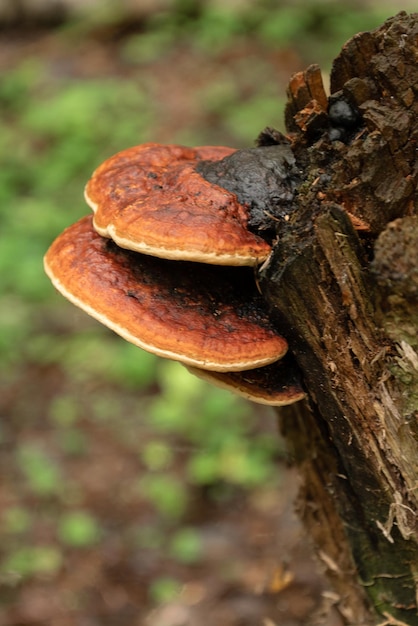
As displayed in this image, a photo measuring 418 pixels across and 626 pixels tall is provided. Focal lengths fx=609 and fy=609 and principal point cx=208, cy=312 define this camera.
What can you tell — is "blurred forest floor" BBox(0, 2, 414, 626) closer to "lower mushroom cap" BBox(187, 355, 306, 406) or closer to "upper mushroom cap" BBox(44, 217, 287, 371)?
"lower mushroom cap" BBox(187, 355, 306, 406)

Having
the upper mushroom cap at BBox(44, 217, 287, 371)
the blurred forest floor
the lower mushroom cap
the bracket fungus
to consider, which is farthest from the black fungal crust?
the blurred forest floor

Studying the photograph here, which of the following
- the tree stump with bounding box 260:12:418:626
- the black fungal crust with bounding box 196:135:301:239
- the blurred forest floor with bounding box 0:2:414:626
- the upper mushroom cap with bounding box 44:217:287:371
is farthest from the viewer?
the blurred forest floor with bounding box 0:2:414:626

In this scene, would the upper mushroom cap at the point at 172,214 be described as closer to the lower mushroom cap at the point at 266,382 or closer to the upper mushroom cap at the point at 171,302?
the upper mushroom cap at the point at 171,302

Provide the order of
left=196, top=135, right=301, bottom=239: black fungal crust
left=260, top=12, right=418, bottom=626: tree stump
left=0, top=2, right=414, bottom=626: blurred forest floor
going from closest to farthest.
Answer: left=260, top=12, right=418, bottom=626: tree stump → left=196, top=135, right=301, bottom=239: black fungal crust → left=0, top=2, right=414, bottom=626: blurred forest floor

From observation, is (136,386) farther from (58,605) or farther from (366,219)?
(366,219)

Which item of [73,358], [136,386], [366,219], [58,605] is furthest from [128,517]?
[366,219]

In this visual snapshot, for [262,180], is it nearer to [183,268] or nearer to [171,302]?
[183,268]

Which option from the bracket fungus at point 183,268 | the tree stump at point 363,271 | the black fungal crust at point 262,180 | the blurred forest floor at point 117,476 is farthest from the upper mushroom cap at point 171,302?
the blurred forest floor at point 117,476
